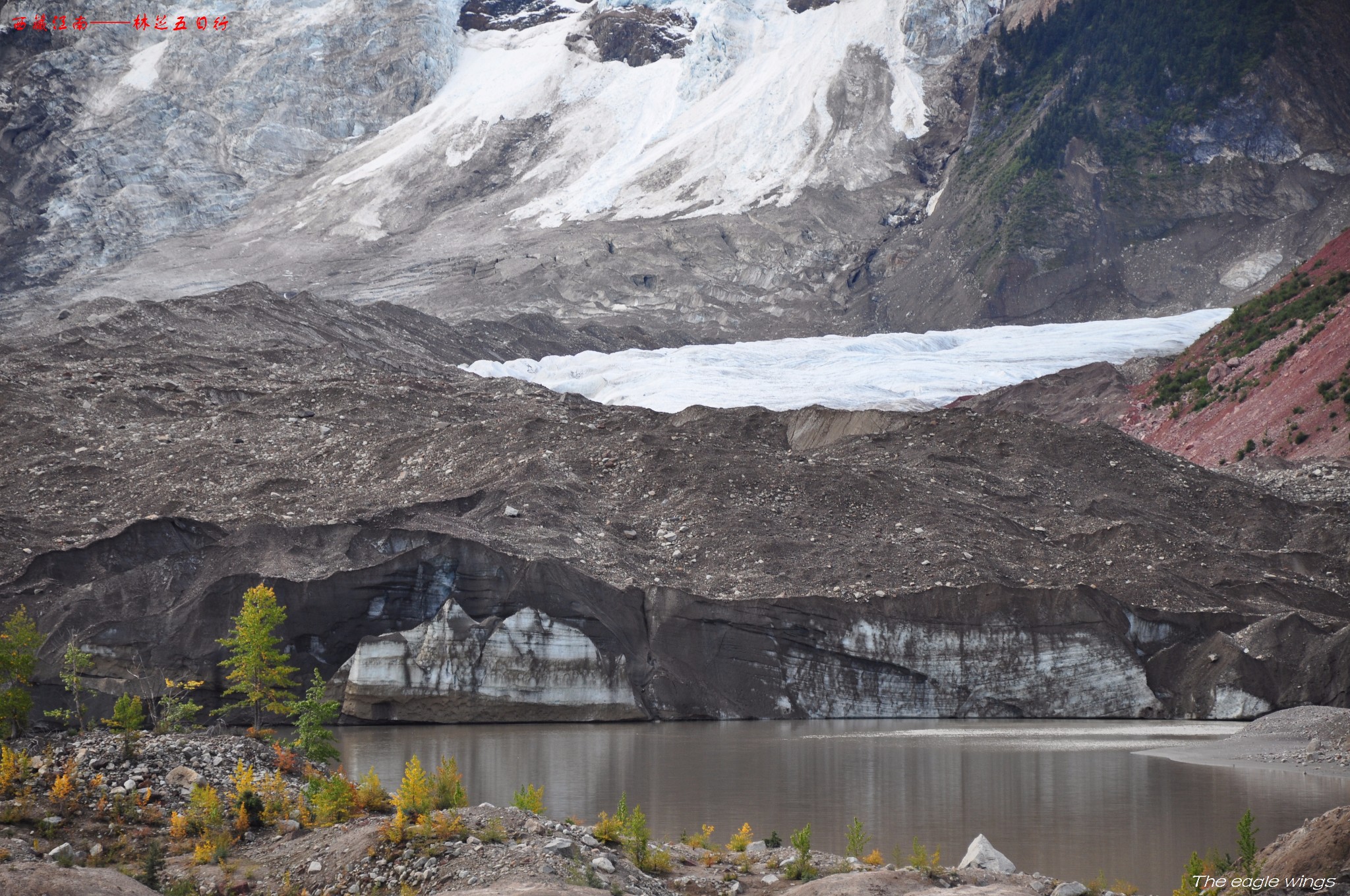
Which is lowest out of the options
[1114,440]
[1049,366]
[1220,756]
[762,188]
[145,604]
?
[1220,756]

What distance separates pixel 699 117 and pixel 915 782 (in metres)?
108

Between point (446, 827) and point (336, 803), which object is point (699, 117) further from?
point (446, 827)

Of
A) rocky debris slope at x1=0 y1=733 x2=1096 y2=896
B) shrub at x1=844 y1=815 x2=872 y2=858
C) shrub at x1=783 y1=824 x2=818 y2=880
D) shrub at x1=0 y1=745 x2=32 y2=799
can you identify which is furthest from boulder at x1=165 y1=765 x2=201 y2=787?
shrub at x1=844 y1=815 x2=872 y2=858

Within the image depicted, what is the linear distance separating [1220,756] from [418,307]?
83724mm

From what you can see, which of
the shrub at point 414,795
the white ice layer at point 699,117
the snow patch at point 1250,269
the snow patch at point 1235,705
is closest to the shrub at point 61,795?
the shrub at point 414,795

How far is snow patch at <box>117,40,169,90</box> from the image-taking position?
5143 inches

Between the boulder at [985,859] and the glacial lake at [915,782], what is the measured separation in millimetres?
764

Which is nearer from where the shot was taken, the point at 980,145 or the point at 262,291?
the point at 262,291

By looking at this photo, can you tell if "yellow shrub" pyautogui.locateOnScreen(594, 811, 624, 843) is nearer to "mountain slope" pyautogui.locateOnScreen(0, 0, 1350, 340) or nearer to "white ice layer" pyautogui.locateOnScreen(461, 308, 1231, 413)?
"white ice layer" pyautogui.locateOnScreen(461, 308, 1231, 413)

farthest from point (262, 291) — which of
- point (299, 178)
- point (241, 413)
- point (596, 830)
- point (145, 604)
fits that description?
point (299, 178)

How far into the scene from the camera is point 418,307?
322ft

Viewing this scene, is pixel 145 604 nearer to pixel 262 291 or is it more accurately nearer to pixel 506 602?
pixel 506 602

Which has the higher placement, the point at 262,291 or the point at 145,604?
the point at 262,291

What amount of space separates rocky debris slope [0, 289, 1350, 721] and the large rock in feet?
45.8
